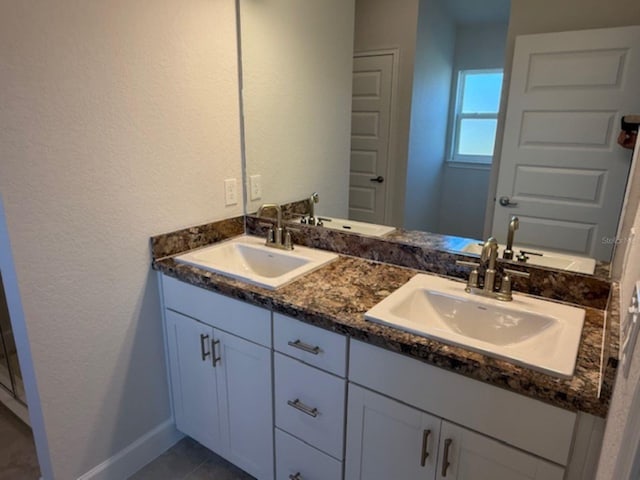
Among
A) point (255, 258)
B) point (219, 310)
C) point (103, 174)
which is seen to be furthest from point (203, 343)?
point (103, 174)

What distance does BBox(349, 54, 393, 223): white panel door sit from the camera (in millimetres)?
1674

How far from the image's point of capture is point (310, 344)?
1.31m

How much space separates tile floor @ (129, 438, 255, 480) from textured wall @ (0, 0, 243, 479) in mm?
163

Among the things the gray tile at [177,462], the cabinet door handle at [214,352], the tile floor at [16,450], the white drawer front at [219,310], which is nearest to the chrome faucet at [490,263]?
the white drawer front at [219,310]

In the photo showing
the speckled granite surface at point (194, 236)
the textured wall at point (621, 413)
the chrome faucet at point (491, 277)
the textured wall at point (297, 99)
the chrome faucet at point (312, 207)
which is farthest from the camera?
the chrome faucet at point (312, 207)

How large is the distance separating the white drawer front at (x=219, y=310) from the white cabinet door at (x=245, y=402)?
0.13ft

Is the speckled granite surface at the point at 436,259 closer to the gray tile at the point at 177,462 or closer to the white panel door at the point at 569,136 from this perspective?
the white panel door at the point at 569,136

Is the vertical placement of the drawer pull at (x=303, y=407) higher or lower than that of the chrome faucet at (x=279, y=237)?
lower

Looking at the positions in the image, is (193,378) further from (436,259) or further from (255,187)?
(436,259)

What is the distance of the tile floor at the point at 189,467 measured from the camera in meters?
1.75

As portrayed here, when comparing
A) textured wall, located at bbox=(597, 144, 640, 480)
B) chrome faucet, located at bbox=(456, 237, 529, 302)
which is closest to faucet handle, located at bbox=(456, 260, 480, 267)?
chrome faucet, located at bbox=(456, 237, 529, 302)

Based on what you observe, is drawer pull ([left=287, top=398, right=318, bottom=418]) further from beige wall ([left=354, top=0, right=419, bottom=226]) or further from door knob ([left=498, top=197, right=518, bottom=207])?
door knob ([left=498, top=197, right=518, bottom=207])

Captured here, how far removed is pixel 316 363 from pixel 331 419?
0.19 m

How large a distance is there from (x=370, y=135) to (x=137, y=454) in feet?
Answer: 5.52
